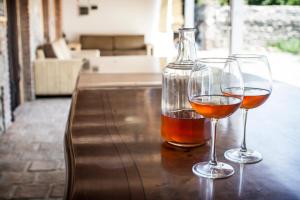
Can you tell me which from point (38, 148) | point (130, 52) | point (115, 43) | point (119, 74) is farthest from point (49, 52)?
point (119, 74)

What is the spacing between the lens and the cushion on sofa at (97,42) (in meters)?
10.2

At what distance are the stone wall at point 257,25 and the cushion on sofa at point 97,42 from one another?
3969mm

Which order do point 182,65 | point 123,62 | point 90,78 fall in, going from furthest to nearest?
point 123,62, point 90,78, point 182,65

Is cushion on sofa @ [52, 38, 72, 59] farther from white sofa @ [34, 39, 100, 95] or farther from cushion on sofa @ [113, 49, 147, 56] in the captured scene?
cushion on sofa @ [113, 49, 147, 56]

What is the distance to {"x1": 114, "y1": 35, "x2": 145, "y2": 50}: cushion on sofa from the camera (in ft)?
33.7

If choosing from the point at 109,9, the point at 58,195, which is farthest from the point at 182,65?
the point at 109,9

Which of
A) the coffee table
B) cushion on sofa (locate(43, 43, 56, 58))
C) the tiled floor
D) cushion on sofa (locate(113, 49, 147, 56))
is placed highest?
the coffee table

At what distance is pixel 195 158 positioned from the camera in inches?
34.1

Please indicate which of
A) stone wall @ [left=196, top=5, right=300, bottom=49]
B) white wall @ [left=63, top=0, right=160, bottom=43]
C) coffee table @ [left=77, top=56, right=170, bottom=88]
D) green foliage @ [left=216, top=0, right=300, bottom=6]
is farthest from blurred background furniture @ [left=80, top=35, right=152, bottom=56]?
coffee table @ [left=77, top=56, right=170, bottom=88]

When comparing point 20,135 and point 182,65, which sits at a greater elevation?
point 182,65

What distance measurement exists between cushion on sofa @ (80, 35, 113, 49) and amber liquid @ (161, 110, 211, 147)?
9483 millimetres

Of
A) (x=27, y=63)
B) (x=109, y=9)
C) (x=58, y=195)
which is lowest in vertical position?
(x=58, y=195)

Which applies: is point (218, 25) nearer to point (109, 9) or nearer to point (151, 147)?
point (109, 9)

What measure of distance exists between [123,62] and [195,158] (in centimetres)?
229
